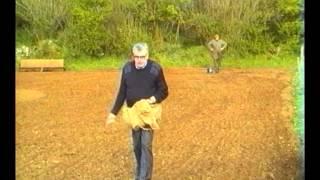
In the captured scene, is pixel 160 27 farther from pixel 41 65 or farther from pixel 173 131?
pixel 41 65

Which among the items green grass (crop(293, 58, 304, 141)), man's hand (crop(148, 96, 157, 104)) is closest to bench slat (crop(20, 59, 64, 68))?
man's hand (crop(148, 96, 157, 104))

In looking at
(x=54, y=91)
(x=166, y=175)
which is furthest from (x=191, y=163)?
(x=54, y=91)

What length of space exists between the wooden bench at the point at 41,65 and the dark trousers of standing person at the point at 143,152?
22.2 inches

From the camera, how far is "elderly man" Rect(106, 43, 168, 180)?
13.6ft

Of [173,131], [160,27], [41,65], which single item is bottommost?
[173,131]

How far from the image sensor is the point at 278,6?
4.30 metres

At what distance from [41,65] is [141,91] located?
592 millimetres

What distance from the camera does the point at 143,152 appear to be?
4219 mm

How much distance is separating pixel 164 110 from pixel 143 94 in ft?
0.56

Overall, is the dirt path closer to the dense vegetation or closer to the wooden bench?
the wooden bench

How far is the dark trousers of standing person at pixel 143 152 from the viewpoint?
4.22 metres

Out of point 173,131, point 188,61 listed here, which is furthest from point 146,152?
point 188,61

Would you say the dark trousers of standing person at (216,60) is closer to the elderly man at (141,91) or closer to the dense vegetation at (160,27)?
the dense vegetation at (160,27)
